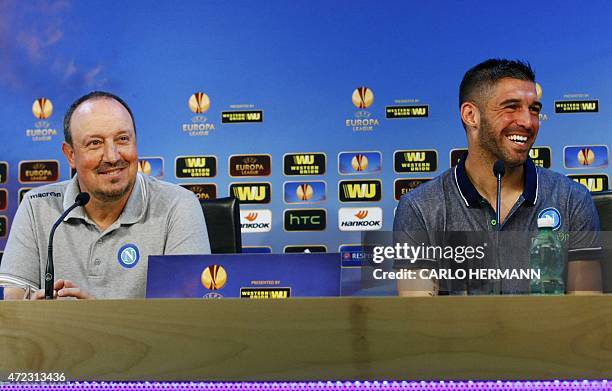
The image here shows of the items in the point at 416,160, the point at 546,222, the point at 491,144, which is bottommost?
the point at 546,222

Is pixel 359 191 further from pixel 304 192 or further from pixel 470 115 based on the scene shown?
pixel 470 115

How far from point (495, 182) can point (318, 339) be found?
3.86 feet

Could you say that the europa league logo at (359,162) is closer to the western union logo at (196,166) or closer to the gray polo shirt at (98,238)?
the western union logo at (196,166)

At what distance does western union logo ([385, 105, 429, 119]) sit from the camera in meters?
3.72

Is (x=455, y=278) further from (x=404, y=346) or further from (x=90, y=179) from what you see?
(x=90, y=179)

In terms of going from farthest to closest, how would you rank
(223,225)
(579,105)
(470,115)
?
(579,105)
(223,225)
(470,115)

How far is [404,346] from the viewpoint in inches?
37.9

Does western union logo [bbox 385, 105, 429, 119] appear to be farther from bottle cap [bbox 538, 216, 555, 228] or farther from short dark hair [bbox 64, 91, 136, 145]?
bottle cap [bbox 538, 216, 555, 228]

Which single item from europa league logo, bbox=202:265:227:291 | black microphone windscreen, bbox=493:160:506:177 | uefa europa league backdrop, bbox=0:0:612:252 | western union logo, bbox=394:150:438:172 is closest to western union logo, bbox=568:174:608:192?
uefa europa league backdrop, bbox=0:0:612:252

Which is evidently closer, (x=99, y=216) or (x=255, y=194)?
(x=99, y=216)

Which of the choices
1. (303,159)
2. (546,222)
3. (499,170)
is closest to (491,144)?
(499,170)

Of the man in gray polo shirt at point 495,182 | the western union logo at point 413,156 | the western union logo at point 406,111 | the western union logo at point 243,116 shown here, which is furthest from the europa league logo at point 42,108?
the man in gray polo shirt at point 495,182

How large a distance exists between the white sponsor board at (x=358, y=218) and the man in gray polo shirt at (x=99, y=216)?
1.73m

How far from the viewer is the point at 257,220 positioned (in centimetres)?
382
